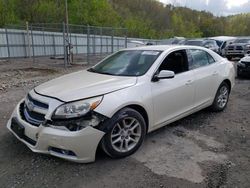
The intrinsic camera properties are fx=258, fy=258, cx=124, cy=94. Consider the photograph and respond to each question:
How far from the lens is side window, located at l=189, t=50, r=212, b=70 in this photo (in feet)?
15.3

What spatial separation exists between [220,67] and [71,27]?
12.3m

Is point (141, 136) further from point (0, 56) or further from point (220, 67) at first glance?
point (0, 56)

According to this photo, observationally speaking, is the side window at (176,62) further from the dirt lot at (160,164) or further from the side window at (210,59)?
the dirt lot at (160,164)

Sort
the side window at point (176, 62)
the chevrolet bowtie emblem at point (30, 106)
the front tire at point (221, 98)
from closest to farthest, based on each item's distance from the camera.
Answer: the chevrolet bowtie emblem at point (30, 106) < the side window at point (176, 62) < the front tire at point (221, 98)

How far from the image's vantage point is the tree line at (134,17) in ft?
87.6

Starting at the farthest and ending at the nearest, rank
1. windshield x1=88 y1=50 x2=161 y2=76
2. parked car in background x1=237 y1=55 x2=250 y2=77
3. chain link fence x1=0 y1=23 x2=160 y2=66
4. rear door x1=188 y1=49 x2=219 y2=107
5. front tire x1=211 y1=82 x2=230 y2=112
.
→ chain link fence x1=0 y1=23 x2=160 y2=66 < parked car in background x1=237 y1=55 x2=250 y2=77 < front tire x1=211 y1=82 x2=230 y2=112 < rear door x1=188 y1=49 x2=219 y2=107 < windshield x1=88 y1=50 x2=161 y2=76

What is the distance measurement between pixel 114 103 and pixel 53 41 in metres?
14.9

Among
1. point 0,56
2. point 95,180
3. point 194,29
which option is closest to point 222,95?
point 95,180

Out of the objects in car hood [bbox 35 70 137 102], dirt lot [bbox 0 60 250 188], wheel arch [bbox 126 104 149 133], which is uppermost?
car hood [bbox 35 70 137 102]

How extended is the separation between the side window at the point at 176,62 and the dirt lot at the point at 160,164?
104cm

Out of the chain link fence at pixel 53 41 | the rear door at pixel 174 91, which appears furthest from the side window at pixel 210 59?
the chain link fence at pixel 53 41

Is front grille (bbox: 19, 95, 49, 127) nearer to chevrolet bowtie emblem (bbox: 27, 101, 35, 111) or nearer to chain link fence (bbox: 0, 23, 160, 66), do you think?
chevrolet bowtie emblem (bbox: 27, 101, 35, 111)

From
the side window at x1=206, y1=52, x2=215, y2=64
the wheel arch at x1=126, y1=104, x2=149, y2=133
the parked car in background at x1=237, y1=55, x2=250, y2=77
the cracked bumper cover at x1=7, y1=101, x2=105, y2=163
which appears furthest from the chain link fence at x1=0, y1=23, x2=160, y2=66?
the cracked bumper cover at x1=7, y1=101, x2=105, y2=163

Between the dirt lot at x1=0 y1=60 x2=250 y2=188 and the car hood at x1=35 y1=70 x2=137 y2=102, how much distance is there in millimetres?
850
